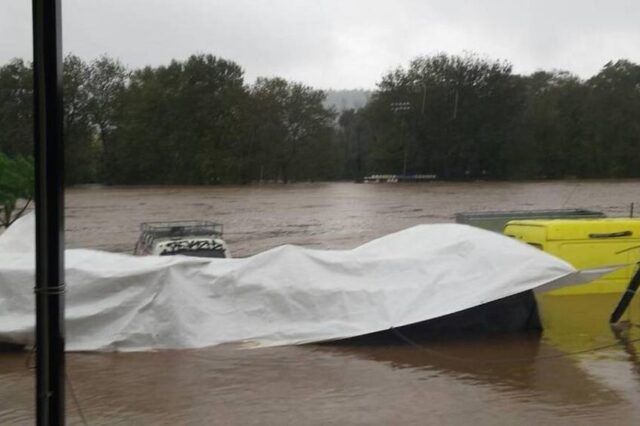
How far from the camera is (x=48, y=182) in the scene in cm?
A: 303

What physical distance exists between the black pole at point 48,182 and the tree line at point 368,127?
14.5 metres

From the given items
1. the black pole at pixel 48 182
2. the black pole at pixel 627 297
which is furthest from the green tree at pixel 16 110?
the black pole at pixel 48 182

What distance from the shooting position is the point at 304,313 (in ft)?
24.3

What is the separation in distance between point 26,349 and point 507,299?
4373 mm

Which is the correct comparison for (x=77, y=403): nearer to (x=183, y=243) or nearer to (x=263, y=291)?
(x=263, y=291)

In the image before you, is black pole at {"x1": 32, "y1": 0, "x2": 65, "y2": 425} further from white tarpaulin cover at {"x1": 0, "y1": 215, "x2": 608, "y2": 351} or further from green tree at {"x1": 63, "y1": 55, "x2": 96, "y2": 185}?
green tree at {"x1": 63, "y1": 55, "x2": 96, "y2": 185}

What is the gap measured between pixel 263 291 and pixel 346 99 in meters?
14.0

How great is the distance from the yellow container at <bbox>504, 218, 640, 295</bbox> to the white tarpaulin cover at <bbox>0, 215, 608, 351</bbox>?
6.62 ft

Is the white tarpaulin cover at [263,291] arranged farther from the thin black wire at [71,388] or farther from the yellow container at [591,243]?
the yellow container at [591,243]

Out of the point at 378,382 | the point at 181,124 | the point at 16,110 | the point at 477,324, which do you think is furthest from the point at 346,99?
the point at 378,382

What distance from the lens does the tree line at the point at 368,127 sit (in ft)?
59.7

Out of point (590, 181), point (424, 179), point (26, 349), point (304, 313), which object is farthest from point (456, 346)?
point (590, 181)

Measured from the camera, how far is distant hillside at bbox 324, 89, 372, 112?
67.2ft

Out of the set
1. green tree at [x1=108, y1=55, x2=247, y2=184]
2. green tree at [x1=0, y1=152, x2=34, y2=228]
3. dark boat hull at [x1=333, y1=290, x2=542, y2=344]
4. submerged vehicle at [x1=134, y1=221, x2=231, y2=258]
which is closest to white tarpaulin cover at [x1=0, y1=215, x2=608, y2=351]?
dark boat hull at [x1=333, y1=290, x2=542, y2=344]
